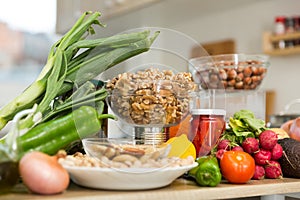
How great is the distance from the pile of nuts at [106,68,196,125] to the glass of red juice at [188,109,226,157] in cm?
7

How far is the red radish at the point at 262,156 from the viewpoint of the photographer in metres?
1.08

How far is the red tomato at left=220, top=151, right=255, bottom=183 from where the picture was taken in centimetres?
98

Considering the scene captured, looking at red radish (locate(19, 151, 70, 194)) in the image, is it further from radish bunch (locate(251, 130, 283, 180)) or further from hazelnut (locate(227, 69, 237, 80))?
hazelnut (locate(227, 69, 237, 80))

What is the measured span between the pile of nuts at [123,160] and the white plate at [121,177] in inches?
0.4

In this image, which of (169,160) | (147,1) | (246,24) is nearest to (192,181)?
(169,160)

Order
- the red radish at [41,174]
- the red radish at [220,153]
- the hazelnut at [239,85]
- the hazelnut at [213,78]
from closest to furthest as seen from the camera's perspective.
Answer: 1. the red radish at [41,174]
2. the red radish at [220,153]
3. the hazelnut at [213,78]
4. the hazelnut at [239,85]

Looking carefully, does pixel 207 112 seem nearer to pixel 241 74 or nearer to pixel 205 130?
pixel 205 130

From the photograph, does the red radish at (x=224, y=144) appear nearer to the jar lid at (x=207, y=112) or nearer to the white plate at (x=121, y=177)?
the jar lid at (x=207, y=112)

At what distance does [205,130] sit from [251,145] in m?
0.11

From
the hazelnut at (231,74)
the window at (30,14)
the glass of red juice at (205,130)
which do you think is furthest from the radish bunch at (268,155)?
the window at (30,14)

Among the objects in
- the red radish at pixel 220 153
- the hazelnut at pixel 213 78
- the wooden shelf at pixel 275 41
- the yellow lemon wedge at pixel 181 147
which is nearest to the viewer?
the yellow lemon wedge at pixel 181 147

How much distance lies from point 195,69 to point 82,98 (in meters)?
0.31

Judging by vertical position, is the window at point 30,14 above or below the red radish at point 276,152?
above

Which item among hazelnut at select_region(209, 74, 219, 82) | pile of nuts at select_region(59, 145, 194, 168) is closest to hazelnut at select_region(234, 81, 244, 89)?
hazelnut at select_region(209, 74, 219, 82)
